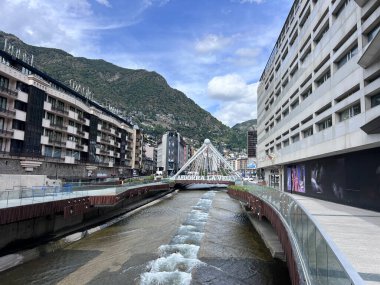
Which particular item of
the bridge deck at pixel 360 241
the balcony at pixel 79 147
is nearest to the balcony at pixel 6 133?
the balcony at pixel 79 147

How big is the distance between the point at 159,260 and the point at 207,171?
8892cm

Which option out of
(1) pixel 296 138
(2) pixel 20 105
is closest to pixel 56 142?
(2) pixel 20 105

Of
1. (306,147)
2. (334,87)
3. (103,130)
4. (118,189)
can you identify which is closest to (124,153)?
(103,130)

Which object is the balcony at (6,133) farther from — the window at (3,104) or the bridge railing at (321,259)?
the bridge railing at (321,259)

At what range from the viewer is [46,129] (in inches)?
1998

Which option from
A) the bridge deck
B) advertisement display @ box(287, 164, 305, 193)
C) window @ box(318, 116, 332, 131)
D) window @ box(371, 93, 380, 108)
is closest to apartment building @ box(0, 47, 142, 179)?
advertisement display @ box(287, 164, 305, 193)

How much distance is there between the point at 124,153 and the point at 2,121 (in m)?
50.6

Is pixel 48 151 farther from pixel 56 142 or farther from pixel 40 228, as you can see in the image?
pixel 40 228

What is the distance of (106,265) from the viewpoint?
62.0ft

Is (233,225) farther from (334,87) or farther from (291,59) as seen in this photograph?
(291,59)

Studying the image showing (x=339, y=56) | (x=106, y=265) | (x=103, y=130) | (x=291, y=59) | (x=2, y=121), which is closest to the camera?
(x=106, y=265)

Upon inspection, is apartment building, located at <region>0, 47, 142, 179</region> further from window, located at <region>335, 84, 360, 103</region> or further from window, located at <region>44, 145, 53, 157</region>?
window, located at <region>335, 84, 360, 103</region>

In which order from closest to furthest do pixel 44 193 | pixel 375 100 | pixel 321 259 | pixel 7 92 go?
pixel 321 259
pixel 375 100
pixel 44 193
pixel 7 92

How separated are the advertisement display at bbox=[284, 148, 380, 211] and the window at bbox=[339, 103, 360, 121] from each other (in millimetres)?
3308
